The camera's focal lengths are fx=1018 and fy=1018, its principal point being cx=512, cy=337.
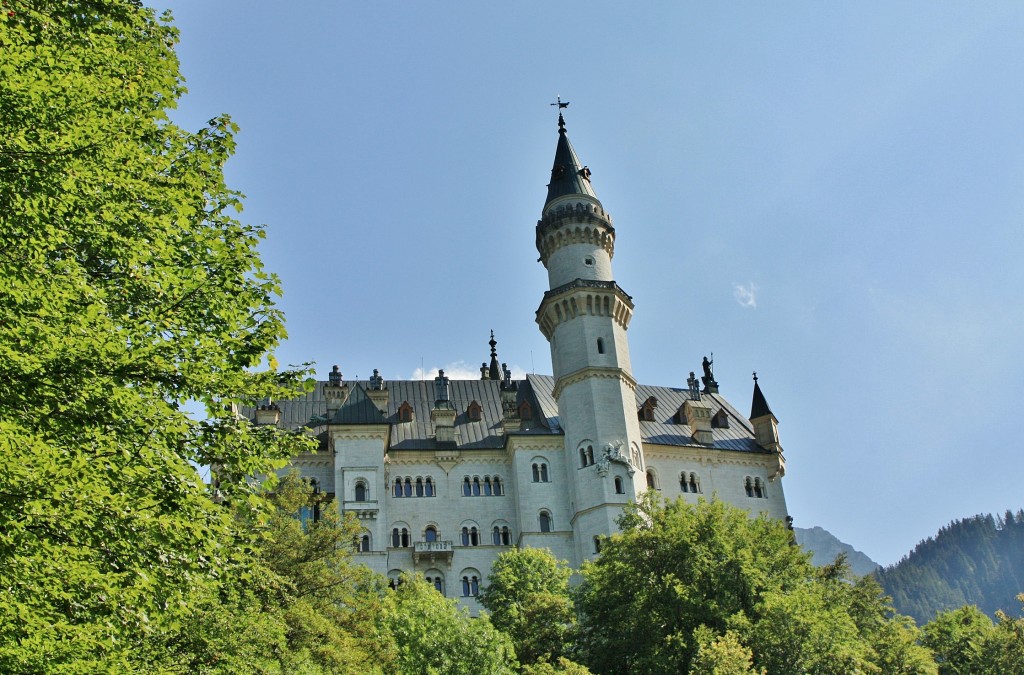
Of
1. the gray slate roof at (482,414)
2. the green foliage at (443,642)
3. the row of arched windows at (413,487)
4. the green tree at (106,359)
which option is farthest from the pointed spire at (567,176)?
the green tree at (106,359)

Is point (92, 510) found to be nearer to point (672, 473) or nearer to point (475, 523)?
point (475, 523)

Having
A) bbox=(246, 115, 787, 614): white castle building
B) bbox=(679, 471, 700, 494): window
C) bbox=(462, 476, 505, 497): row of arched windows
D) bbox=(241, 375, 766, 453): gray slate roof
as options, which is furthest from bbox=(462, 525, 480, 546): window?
bbox=(679, 471, 700, 494): window

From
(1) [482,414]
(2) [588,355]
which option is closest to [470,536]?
(1) [482,414]

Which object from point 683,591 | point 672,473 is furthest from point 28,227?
point 672,473

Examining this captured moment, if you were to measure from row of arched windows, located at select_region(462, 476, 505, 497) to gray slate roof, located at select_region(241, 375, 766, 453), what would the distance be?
2198 mm

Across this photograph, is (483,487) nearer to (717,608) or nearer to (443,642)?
(717,608)

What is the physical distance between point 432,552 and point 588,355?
16614 millimetres

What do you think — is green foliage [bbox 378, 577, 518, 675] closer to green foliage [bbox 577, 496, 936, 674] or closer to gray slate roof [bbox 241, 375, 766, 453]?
green foliage [bbox 577, 496, 936, 674]

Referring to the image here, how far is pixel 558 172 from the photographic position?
78.4 metres

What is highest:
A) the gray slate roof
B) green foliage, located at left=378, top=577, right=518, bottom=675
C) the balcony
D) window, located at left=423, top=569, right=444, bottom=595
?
the gray slate roof

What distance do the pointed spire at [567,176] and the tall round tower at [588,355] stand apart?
4.1 inches

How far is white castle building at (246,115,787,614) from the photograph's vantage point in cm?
6581

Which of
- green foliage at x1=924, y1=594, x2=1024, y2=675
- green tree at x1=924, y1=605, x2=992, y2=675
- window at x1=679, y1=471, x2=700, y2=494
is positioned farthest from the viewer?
window at x1=679, y1=471, x2=700, y2=494

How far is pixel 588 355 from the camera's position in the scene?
68.8 m
